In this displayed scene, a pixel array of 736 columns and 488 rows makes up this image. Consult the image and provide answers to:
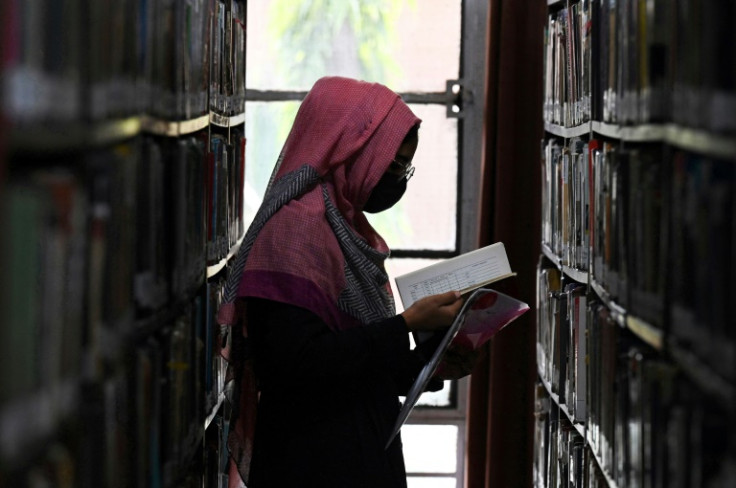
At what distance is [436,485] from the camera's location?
12.9 ft

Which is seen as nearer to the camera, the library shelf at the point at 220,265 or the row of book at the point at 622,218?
the row of book at the point at 622,218

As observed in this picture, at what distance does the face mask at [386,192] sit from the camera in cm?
214

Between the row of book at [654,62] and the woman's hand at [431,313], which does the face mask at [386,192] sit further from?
the row of book at [654,62]

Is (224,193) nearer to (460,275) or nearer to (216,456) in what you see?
(216,456)

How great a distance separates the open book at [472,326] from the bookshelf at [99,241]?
458 mm

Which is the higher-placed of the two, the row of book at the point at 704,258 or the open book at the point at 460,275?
the row of book at the point at 704,258

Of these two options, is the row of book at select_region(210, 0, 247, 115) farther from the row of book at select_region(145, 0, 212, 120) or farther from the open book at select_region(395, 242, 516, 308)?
the open book at select_region(395, 242, 516, 308)

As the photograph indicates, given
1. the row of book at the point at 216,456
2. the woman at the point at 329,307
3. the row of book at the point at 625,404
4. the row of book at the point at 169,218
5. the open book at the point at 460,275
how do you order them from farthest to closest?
the row of book at the point at 216,456
the open book at the point at 460,275
the woman at the point at 329,307
the row of book at the point at 169,218
the row of book at the point at 625,404

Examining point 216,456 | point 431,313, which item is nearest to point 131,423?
point 431,313

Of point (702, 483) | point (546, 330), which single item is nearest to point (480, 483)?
point (546, 330)

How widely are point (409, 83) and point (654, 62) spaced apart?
8.33 ft

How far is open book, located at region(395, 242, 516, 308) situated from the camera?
2.08 metres

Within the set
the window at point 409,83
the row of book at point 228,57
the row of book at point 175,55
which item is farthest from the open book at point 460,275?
the window at point 409,83

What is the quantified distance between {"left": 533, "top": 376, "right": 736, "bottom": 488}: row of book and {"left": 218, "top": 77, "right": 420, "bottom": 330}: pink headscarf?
60 centimetres
